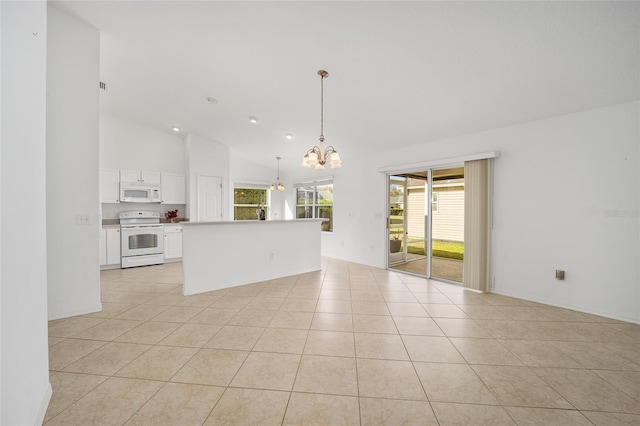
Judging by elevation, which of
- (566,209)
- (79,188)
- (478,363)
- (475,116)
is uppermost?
(475,116)

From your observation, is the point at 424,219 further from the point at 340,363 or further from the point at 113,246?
the point at 113,246

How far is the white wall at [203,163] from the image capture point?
609cm

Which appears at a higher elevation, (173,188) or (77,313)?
(173,188)

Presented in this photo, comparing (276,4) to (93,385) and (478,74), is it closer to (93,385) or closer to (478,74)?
(478,74)

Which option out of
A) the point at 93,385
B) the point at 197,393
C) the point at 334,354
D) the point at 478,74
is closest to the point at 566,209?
the point at 478,74

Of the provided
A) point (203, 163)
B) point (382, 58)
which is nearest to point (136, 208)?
point (203, 163)

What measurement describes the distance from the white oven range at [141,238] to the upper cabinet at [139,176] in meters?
0.73

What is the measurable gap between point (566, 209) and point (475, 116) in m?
1.64

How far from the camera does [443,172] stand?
529 cm

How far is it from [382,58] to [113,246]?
5.84m

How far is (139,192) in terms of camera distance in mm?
5551
